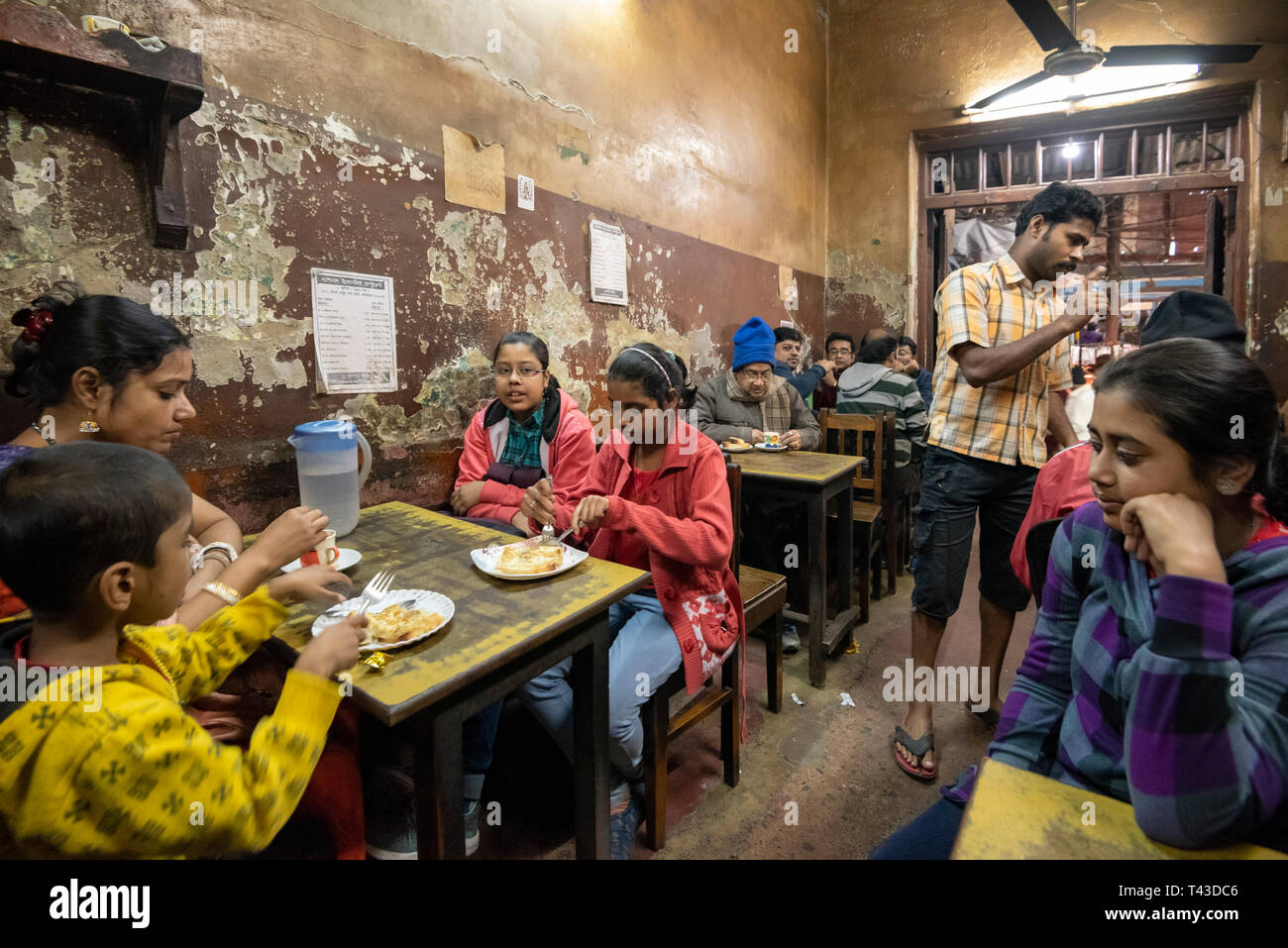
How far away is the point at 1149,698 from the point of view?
785 millimetres

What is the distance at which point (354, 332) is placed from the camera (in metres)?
2.50

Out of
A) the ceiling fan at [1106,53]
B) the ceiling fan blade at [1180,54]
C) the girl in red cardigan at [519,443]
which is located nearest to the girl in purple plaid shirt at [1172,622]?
the girl in red cardigan at [519,443]

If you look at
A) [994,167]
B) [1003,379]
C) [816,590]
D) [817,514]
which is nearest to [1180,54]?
[994,167]

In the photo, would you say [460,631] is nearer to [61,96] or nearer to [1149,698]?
[1149,698]

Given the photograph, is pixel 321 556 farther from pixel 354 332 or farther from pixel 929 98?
pixel 929 98

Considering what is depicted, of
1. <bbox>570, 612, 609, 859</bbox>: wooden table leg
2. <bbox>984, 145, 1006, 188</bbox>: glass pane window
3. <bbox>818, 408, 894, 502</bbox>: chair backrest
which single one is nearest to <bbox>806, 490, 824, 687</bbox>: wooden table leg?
<bbox>818, 408, 894, 502</bbox>: chair backrest

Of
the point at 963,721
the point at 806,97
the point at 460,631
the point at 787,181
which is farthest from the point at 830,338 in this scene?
the point at 460,631

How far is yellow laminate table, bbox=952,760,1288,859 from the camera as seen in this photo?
0.74 meters

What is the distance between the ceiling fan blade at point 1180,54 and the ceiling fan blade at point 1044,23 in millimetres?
382

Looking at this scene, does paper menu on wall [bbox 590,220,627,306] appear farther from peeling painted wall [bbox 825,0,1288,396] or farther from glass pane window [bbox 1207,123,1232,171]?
glass pane window [bbox 1207,123,1232,171]

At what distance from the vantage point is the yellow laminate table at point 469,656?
1.12 m

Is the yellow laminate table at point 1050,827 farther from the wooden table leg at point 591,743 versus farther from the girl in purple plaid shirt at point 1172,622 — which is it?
the wooden table leg at point 591,743

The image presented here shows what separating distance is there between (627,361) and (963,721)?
2.06m
